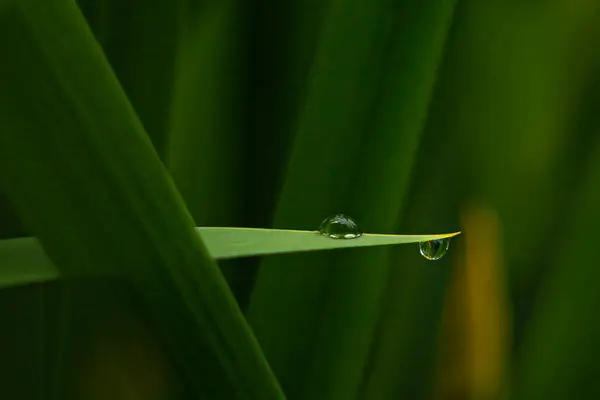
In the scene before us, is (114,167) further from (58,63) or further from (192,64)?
(192,64)

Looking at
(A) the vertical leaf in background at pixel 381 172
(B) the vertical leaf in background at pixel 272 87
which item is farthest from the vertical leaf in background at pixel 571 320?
(B) the vertical leaf in background at pixel 272 87

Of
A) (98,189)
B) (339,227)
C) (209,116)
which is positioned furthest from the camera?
(209,116)

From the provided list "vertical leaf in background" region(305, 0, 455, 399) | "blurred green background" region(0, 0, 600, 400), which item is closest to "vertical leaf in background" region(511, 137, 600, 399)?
"blurred green background" region(0, 0, 600, 400)

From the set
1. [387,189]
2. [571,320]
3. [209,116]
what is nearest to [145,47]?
[209,116]

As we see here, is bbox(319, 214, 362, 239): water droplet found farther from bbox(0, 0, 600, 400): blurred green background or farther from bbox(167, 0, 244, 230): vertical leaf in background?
bbox(167, 0, 244, 230): vertical leaf in background

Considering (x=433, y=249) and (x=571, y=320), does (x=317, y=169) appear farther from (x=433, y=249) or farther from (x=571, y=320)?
(x=571, y=320)

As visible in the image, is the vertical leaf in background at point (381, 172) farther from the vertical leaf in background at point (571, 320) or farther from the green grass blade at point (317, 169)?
the vertical leaf in background at point (571, 320)
